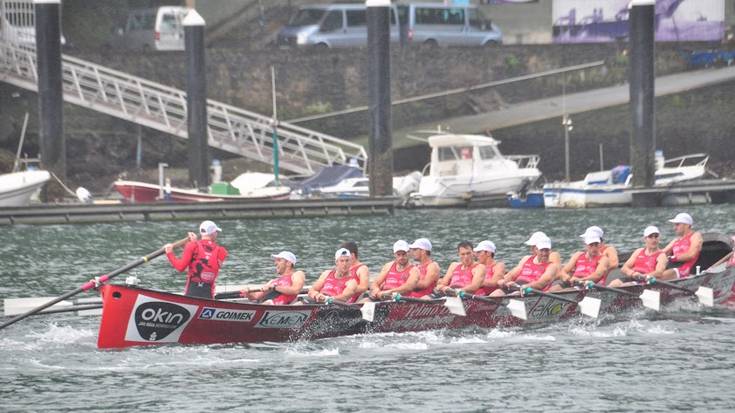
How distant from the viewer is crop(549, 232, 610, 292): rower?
25.2 m

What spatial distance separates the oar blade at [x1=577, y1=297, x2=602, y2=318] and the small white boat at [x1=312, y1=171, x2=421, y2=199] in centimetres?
1974

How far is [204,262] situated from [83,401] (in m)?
3.51

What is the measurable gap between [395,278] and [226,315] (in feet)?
10.2

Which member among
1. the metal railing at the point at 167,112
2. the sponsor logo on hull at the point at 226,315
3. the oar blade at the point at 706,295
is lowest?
the oar blade at the point at 706,295

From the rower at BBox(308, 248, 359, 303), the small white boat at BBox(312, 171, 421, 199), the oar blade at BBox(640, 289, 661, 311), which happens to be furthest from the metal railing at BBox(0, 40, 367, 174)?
the rower at BBox(308, 248, 359, 303)

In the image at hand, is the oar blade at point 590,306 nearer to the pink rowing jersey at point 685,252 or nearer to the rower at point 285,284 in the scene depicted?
the pink rowing jersey at point 685,252

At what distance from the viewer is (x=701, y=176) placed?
155 ft

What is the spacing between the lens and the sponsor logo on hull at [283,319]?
2256 cm

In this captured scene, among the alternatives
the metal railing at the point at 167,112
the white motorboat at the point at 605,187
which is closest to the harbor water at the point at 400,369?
the white motorboat at the point at 605,187

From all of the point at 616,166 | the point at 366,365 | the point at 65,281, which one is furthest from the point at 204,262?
the point at 616,166

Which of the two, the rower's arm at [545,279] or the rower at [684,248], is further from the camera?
the rower at [684,248]

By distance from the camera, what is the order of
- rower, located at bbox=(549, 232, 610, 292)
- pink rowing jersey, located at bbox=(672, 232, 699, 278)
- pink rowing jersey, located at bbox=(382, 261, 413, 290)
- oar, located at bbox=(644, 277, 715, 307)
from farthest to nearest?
pink rowing jersey, located at bbox=(672, 232, 699, 278), oar, located at bbox=(644, 277, 715, 307), rower, located at bbox=(549, 232, 610, 292), pink rowing jersey, located at bbox=(382, 261, 413, 290)

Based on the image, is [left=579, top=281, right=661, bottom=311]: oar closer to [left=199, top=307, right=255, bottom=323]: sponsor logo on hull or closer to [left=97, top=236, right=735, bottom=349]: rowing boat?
[left=97, top=236, right=735, bottom=349]: rowing boat

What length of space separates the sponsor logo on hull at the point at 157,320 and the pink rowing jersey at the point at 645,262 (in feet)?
25.7
